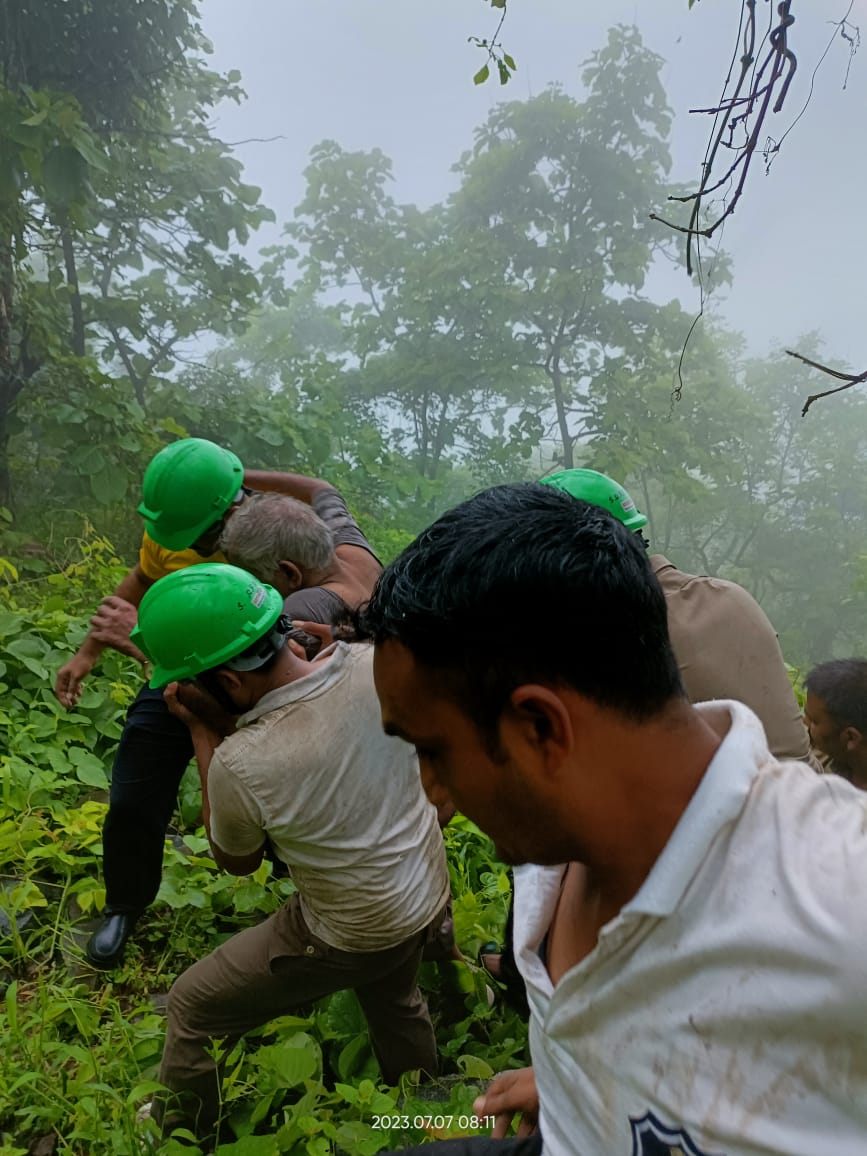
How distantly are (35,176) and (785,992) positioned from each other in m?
6.48

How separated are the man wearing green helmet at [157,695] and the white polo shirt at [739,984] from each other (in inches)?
67.7

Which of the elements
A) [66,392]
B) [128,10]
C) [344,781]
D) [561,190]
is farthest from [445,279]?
[344,781]

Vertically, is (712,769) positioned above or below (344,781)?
above

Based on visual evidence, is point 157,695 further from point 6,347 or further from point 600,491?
point 6,347

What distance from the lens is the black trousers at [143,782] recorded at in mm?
2463

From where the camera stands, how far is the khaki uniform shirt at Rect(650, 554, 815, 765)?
1.78m

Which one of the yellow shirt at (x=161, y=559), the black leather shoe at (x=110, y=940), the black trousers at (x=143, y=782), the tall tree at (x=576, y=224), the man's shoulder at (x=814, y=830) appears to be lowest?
the black leather shoe at (x=110, y=940)

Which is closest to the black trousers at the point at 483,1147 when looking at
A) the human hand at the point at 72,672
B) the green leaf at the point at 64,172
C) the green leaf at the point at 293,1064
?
the green leaf at the point at 293,1064

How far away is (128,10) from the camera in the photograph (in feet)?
21.7

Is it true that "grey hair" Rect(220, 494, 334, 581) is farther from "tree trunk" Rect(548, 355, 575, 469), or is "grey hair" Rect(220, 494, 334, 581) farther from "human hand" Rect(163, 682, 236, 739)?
"tree trunk" Rect(548, 355, 575, 469)

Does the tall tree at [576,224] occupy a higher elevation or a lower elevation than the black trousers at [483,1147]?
higher

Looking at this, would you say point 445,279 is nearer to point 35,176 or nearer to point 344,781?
point 35,176

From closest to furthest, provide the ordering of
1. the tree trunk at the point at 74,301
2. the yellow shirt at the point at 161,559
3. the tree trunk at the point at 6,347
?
1. the yellow shirt at the point at 161,559
2. the tree trunk at the point at 6,347
3. the tree trunk at the point at 74,301

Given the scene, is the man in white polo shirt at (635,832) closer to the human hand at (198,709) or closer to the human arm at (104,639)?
the human hand at (198,709)
